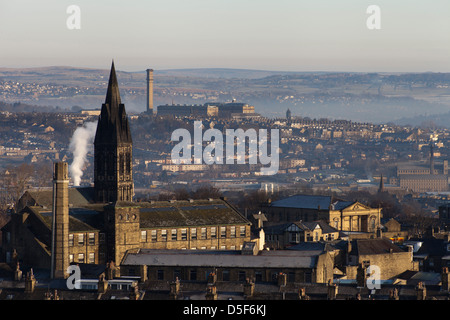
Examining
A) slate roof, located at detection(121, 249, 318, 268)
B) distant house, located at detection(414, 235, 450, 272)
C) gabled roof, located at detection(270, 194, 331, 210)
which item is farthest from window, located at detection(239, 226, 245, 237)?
gabled roof, located at detection(270, 194, 331, 210)

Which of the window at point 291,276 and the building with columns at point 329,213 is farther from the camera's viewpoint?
the building with columns at point 329,213

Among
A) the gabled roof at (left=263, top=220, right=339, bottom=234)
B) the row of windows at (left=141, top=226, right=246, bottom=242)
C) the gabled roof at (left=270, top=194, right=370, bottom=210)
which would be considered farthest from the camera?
the gabled roof at (left=270, top=194, right=370, bottom=210)

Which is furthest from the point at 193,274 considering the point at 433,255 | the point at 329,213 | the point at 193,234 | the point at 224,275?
the point at 329,213

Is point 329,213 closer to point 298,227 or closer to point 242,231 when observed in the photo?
point 298,227

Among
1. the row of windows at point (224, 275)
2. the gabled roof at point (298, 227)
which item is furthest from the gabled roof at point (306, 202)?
the row of windows at point (224, 275)

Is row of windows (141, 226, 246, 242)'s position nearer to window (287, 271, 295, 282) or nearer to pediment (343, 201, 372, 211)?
window (287, 271, 295, 282)

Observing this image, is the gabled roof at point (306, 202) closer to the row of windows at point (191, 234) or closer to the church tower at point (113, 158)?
the church tower at point (113, 158)

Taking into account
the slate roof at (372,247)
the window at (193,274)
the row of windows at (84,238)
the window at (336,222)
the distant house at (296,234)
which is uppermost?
the row of windows at (84,238)
